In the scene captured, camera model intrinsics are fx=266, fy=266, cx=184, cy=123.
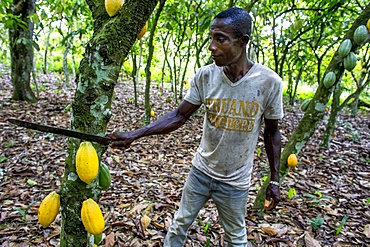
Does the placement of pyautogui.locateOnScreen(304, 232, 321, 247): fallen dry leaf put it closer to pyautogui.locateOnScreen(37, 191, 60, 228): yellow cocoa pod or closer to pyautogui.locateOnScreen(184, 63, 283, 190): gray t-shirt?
pyautogui.locateOnScreen(184, 63, 283, 190): gray t-shirt

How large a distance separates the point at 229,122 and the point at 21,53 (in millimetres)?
4465

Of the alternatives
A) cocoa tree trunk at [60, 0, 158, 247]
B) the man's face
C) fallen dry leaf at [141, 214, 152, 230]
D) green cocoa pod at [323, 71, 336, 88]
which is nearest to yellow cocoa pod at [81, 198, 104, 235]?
cocoa tree trunk at [60, 0, 158, 247]

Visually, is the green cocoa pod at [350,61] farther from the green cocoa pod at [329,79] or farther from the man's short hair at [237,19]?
the man's short hair at [237,19]

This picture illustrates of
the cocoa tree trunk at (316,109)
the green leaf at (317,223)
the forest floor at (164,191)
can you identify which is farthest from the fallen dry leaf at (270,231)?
the green leaf at (317,223)

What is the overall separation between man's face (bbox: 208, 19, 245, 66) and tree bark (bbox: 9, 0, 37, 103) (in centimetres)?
411

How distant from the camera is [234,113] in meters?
1.40

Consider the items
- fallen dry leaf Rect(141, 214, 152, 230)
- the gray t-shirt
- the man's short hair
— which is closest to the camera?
the man's short hair

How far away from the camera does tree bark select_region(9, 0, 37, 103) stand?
4301mm

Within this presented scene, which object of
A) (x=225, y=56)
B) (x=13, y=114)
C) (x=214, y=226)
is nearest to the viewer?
(x=225, y=56)

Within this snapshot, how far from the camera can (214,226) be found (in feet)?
6.98

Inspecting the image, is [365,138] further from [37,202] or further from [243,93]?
[37,202]

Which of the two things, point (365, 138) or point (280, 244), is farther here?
point (365, 138)

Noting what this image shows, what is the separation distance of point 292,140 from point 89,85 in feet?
5.82

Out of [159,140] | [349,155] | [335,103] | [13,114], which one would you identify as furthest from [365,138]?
[13,114]
